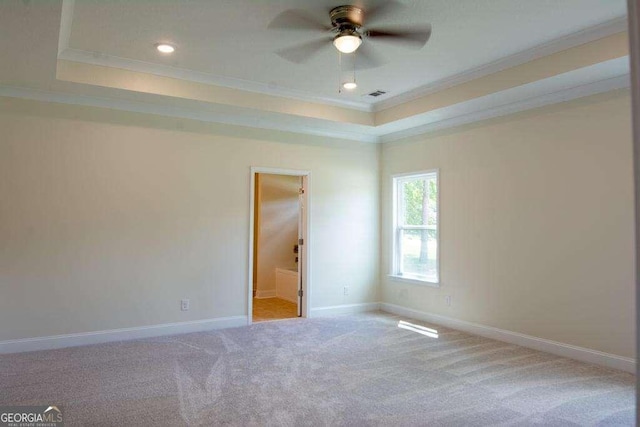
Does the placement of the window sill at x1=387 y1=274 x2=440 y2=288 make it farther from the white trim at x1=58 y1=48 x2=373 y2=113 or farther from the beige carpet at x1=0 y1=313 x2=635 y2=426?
the white trim at x1=58 y1=48 x2=373 y2=113

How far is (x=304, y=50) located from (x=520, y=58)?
216 centimetres

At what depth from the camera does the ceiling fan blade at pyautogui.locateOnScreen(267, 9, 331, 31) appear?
310 cm

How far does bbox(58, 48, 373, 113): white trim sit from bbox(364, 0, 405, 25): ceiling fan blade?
1899 mm

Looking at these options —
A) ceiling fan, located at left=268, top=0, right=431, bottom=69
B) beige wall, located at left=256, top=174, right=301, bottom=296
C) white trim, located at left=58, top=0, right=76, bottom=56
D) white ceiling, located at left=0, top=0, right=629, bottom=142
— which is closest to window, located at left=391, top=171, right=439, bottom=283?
white ceiling, located at left=0, top=0, right=629, bottom=142

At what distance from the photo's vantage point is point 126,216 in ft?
15.8

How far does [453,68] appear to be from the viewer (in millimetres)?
4379

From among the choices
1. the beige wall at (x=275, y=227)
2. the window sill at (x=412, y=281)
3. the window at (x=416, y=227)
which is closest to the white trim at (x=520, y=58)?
the window at (x=416, y=227)

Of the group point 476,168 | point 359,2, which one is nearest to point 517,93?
point 476,168

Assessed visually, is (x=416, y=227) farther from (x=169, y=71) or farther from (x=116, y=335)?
(x=116, y=335)

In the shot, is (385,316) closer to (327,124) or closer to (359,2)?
(327,124)

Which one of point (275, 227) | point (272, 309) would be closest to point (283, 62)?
point (272, 309)

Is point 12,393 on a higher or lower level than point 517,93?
lower

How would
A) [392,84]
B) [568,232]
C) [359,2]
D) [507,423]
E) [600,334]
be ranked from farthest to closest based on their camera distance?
1. [392,84]
2. [568,232]
3. [600,334]
4. [359,2]
5. [507,423]

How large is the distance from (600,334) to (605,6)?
2802mm
